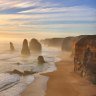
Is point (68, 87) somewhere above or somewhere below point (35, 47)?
below

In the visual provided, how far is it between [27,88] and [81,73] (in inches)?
517

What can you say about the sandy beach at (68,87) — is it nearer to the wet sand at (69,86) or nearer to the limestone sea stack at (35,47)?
the wet sand at (69,86)

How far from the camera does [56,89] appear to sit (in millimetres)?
36531

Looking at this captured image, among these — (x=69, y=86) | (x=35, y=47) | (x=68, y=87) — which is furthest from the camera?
(x=35, y=47)

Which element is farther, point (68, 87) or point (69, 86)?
point (69, 86)

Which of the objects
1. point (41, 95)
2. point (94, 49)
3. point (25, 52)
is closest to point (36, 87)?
point (41, 95)

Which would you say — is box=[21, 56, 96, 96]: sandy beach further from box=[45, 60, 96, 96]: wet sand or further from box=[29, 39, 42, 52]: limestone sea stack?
box=[29, 39, 42, 52]: limestone sea stack

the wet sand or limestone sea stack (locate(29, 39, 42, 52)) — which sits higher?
limestone sea stack (locate(29, 39, 42, 52))

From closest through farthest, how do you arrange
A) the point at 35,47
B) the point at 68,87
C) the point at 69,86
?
the point at 68,87
the point at 69,86
the point at 35,47

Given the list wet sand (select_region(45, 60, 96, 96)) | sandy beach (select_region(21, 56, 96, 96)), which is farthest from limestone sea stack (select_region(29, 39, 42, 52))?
sandy beach (select_region(21, 56, 96, 96))

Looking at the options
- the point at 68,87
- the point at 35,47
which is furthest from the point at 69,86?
the point at 35,47

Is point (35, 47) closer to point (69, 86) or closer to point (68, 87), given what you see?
point (69, 86)

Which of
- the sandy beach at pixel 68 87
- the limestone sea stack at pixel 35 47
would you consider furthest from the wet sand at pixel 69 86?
the limestone sea stack at pixel 35 47

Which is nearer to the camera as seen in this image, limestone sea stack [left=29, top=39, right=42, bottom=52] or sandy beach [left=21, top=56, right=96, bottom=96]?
sandy beach [left=21, top=56, right=96, bottom=96]
